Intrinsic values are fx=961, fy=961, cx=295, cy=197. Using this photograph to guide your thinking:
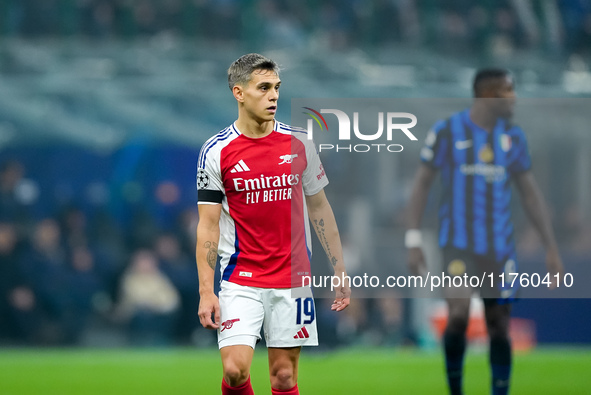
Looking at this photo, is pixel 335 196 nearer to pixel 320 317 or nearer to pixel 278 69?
pixel 278 69

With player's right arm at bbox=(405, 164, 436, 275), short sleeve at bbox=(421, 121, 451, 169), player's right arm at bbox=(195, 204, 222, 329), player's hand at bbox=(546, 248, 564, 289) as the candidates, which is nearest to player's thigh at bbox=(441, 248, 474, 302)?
player's right arm at bbox=(405, 164, 436, 275)

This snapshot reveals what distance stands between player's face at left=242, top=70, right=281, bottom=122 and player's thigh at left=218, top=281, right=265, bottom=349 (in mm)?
957

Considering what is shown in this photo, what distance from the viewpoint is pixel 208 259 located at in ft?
16.8

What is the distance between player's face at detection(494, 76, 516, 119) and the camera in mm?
6543

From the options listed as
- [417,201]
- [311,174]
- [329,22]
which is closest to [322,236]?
[311,174]

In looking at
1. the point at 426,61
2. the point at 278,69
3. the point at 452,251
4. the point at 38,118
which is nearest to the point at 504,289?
the point at 452,251

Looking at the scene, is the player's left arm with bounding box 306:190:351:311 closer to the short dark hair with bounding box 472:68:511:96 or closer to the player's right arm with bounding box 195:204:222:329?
the player's right arm with bounding box 195:204:222:329

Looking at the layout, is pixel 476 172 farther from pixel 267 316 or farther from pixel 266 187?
pixel 267 316

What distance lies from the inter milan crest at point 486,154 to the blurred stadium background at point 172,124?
293 mm

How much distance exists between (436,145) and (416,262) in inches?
31.6

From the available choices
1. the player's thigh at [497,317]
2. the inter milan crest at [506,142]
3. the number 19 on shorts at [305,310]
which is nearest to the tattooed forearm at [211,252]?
the number 19 on shorts at [305,310]

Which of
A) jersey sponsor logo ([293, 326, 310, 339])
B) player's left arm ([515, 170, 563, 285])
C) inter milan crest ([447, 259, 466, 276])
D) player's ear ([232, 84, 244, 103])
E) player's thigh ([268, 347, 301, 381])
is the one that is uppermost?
player's ear ([232, 84, 244, 103])

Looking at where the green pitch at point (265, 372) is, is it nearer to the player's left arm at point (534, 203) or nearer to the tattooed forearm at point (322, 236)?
A: the player's left arm at point (534, 203)

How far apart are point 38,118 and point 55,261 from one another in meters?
2.93
